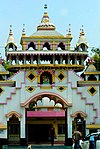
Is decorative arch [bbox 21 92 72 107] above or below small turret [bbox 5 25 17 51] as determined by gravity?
below

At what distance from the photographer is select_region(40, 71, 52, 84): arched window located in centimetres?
3077

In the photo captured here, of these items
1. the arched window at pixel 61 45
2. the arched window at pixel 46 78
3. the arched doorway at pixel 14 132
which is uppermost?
the arched window at pixel 61 45

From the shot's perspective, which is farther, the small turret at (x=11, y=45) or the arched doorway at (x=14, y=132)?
the arched doorway at (x=14, y=132)

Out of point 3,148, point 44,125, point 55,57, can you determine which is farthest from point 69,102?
point 44,125

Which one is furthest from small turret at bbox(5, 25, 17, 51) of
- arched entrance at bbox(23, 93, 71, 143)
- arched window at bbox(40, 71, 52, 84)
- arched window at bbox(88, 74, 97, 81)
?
arched entrance at bbox(23, 93, 71, 143)

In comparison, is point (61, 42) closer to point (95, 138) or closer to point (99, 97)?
point (99, 97)

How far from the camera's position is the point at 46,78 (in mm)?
31016

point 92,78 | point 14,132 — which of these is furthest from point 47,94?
point 14,132

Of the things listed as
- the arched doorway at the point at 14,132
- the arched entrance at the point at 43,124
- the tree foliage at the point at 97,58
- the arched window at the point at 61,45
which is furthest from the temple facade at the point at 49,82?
the arched entrance at the point at 43,124

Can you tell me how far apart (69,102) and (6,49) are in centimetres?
550

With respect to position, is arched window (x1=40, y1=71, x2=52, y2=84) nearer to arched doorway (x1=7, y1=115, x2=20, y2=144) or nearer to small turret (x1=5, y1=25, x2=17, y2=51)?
small turret (x1=5, y1=25, x2=17, y2=51)

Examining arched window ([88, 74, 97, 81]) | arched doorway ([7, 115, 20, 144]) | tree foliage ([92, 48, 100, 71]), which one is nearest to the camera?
arched window ([88, 74, 97, 81])

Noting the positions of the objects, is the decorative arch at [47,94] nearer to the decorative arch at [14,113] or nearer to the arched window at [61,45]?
the decorative arch at [14,113]

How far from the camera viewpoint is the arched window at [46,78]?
30766mm
